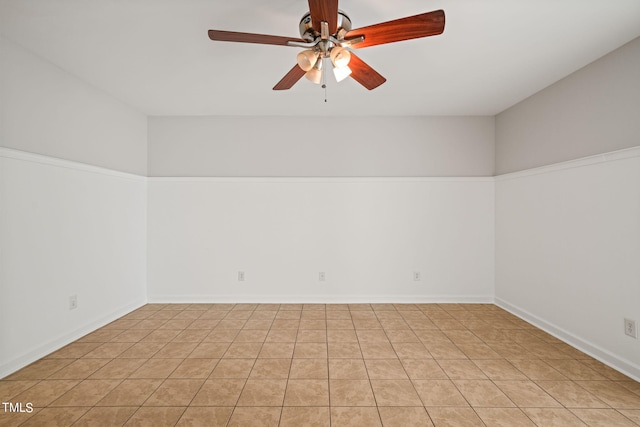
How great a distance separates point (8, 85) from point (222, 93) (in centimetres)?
→ 170

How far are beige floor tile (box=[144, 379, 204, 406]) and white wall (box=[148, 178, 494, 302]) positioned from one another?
1.87 m

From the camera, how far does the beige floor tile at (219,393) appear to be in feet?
6.51

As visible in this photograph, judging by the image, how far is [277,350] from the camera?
8.93 ft

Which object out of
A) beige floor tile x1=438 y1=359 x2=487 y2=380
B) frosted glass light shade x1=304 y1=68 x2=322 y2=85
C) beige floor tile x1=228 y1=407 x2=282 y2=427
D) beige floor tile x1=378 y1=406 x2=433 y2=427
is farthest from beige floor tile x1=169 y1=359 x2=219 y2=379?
frosted glass light shade x1=304 y1=68 x2=322 y2=85

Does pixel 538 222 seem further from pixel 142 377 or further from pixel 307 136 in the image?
pixel 142 377

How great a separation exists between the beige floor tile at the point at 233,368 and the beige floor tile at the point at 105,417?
575mm

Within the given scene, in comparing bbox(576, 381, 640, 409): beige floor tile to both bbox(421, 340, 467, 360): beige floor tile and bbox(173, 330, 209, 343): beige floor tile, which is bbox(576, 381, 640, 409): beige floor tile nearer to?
bbox(421, 340, 467, 360): beige floor tile

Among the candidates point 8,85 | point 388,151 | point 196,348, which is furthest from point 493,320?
point 8,85

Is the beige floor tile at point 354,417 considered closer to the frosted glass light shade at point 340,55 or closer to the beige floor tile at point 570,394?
the beige floor tile at point 570,394

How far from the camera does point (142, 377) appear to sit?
7.52 ft

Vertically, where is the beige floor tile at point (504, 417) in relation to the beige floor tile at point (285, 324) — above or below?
below

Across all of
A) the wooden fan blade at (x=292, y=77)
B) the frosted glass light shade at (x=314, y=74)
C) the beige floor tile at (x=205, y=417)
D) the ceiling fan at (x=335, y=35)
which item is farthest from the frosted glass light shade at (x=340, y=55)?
the beige floor tile at (x=205, y=417)

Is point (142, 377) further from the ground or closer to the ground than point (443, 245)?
closer to the ground

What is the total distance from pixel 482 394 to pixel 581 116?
259 centimetres
